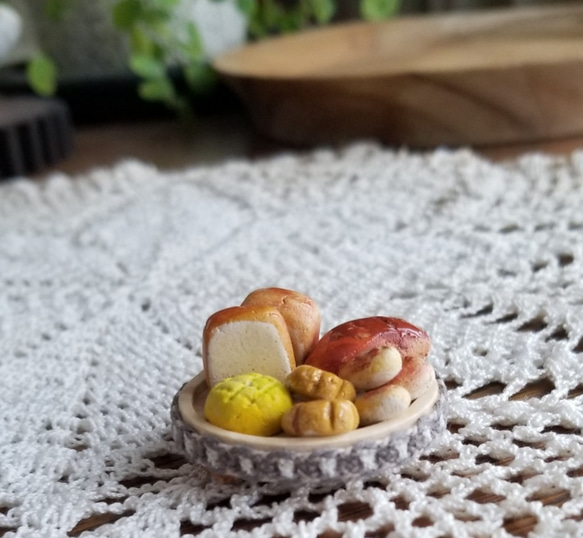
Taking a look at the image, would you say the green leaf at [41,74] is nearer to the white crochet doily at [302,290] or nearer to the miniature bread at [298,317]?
the white crochet doily at [302,290]

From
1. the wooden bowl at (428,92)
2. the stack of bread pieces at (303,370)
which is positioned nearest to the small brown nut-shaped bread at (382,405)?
the stack of bread pieces at (303,370)

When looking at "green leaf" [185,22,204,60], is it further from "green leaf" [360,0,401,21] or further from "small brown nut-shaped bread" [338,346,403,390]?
"small brown nut-shaped bread" [338,346,403,390]

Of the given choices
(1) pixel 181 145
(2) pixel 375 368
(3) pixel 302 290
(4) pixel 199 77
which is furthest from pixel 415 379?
(4) pixel 199 77

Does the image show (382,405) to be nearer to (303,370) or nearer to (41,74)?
(303,370)

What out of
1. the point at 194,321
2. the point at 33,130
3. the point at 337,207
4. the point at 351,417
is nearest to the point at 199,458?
the point at 351,417

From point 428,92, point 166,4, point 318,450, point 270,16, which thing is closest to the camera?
point 318,450

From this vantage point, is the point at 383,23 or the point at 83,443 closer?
the point at 83,443

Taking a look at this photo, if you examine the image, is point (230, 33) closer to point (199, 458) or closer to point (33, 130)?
point (33, 130)

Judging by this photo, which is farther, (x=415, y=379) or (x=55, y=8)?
(x=55, y=8)
